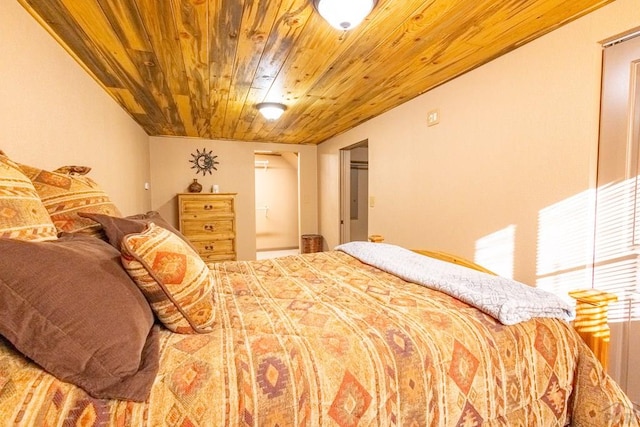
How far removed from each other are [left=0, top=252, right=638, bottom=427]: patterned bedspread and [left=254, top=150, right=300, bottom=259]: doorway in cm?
574

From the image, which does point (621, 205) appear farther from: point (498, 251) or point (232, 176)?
point (232, 176)

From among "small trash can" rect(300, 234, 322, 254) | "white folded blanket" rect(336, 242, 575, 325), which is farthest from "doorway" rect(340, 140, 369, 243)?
"white folded blanket" rect(336, 242, 575, 325)

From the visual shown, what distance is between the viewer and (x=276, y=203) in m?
7.14

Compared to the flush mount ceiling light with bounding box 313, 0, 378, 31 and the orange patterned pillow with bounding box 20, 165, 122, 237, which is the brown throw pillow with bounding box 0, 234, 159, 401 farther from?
the flush mount ceiling light with bounding box 313, 0, 378, 31

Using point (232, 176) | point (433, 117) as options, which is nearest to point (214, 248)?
point (232, 176)

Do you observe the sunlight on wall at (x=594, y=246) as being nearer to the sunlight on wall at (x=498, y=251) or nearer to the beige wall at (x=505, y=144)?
the beige wall at (x=505, y=144)

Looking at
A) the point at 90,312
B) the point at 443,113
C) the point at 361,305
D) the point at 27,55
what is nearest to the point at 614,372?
the point at 361,305

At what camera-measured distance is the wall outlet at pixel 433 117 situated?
2734 mm

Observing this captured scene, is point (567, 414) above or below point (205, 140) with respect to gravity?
below

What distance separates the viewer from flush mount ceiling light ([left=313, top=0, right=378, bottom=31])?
56.4 inches

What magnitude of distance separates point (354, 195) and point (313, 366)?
4438 millimetres

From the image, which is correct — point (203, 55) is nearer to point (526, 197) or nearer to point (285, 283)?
point (285, 283)

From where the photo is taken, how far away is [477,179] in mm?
2371

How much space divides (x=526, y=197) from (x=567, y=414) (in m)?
1.30
